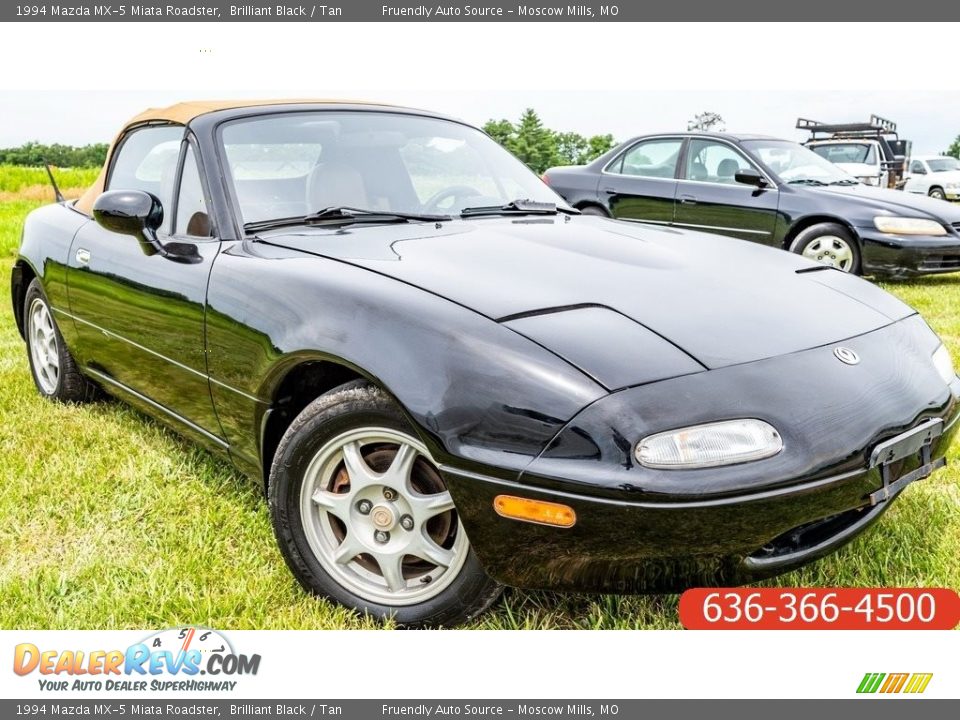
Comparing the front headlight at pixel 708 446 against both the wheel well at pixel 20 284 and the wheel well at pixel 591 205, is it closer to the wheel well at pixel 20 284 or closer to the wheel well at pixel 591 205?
the wheel well at pixel 20 284

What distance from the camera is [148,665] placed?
2.05m

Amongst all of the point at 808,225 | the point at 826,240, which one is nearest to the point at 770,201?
the point at 808,225

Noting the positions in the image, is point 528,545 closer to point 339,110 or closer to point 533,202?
point 533,202

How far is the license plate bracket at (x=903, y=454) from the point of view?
2.00 metres

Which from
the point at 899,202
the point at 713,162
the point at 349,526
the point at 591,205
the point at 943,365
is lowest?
the point at 349,526

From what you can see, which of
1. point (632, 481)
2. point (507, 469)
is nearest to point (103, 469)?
point (507, 469)

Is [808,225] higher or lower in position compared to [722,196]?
lower

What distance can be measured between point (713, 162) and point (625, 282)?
657cm

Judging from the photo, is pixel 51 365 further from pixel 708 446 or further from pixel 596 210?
pixel 596 210

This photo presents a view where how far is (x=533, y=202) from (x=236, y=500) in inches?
63.0

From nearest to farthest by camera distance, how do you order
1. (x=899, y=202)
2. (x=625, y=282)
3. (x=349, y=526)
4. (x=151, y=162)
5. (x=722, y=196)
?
1. (x=349, y=526)
2. (x=625, y=282)
3. (x=151, y=162)
4. (x=899, y=202)
5. (x=722, y=196)

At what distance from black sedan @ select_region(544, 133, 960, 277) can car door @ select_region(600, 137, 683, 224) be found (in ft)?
0.03

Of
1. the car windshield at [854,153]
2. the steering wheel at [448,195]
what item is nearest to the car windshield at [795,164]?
the steering wheel at [448,195]

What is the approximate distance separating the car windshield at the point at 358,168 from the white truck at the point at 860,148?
12364mm
